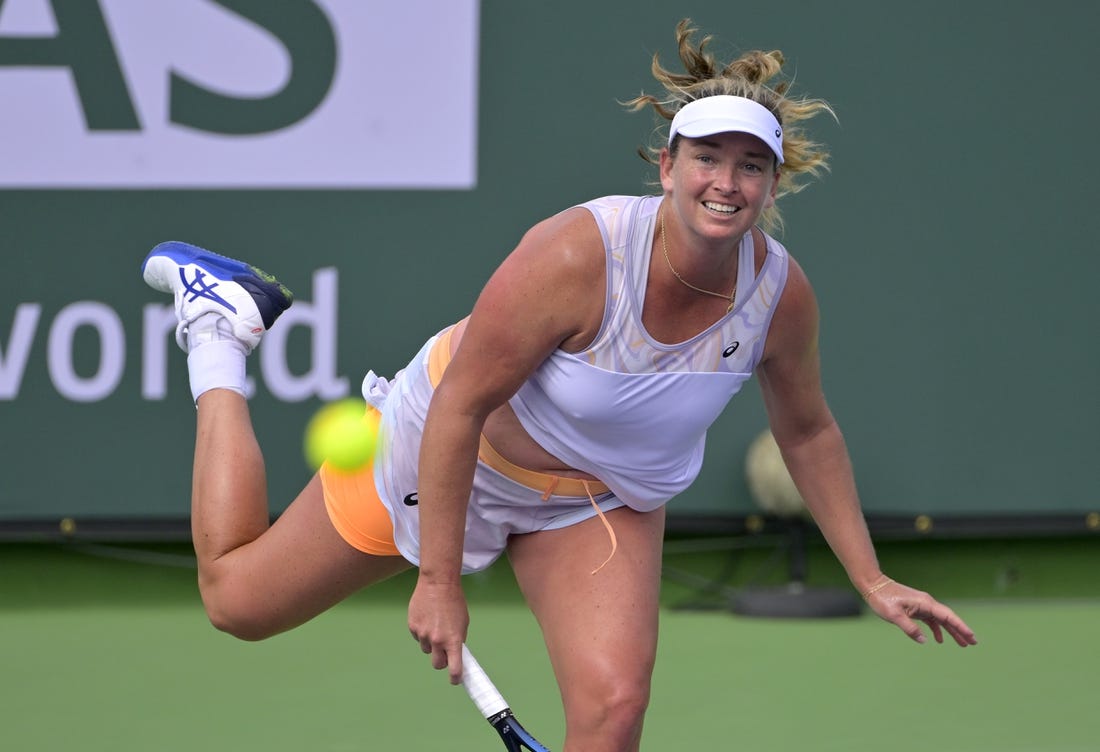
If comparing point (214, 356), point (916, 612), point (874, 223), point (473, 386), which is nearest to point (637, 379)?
point (473, 386)

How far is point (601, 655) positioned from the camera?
2742 millimetres

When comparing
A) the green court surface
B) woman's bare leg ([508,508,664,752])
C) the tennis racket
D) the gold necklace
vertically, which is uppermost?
the gold necklace

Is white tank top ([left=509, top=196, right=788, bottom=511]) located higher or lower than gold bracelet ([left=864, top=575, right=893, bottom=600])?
higher

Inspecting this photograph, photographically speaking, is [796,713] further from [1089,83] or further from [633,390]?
[1089,83]

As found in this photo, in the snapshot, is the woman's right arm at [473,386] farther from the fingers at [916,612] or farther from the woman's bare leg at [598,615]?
the fingers at [916,612]

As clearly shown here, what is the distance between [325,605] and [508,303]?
90cm

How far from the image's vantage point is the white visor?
2.64m

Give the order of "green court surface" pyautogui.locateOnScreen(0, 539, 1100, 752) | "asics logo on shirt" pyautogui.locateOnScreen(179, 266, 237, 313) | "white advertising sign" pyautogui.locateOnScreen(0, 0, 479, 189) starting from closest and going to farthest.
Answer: "asics logo on shirt" pyautogui.locateOnScreen(179, 266, 237, 313), "green court surface" pyautogui.locateOnScreen(0, 539, 1100, 752), "white advertising sign" pyautogui.locateOnScreen(0, 0, 479, 189)

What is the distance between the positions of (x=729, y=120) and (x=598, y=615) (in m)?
0.87

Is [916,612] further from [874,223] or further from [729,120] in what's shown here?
[874,223]

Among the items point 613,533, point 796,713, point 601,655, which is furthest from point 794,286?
point 796,713

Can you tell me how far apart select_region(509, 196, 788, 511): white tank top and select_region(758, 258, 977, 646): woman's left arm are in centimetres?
5

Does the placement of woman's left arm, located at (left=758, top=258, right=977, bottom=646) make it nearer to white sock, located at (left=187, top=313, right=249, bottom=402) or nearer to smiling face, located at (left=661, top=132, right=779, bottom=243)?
smiling face, located at (left=661, top=132, right=779, bottom=243)

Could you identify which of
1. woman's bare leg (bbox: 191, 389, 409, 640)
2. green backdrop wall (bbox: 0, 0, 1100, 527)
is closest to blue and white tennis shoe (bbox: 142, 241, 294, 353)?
woman's bare leg (bbox: 191, 389, 409, 640)
